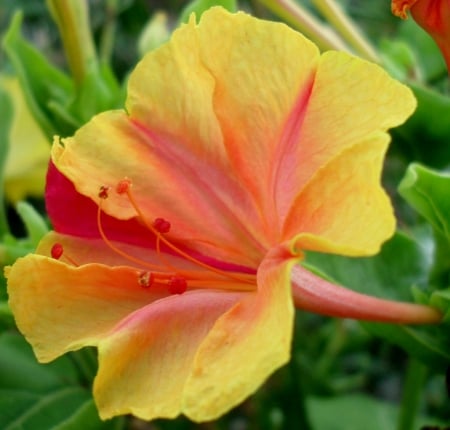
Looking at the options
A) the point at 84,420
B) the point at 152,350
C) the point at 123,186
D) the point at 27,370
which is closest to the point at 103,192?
the point at 123,186

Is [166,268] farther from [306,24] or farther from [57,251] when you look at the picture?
[306,24]

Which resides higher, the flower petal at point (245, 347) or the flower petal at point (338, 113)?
the flower petal at point (338, 113)

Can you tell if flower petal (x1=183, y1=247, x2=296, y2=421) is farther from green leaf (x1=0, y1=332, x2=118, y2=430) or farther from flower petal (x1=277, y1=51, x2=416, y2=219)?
green leaf (x1=0, y1=332, x2=118, y2=430)

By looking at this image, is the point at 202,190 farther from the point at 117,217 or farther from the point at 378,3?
the point at 378,3

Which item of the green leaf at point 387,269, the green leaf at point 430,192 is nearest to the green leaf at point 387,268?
the green leaf at point 387,269

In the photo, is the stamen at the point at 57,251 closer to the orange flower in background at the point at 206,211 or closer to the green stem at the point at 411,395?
the orange flower in background at the point at 206,211

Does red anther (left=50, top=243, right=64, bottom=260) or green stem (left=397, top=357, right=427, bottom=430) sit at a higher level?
red anther (left=50, top=243, right=64, bottom=260)

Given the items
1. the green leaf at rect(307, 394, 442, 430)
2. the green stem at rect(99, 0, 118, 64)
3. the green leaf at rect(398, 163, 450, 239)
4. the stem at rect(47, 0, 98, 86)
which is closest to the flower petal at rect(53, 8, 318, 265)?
the green leaf at rect(398, 163, 450, 239)
